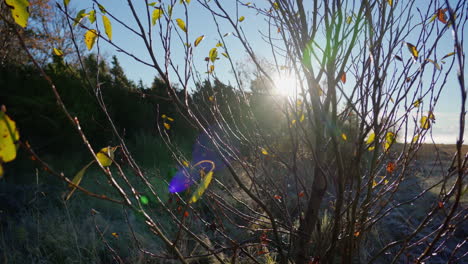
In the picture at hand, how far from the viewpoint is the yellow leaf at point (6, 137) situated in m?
0.52

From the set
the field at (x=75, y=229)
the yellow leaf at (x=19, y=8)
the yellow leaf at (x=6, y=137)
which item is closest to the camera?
the yellow leaf at (x=6, y=137)

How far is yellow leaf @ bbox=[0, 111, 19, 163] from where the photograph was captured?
521 millimetres

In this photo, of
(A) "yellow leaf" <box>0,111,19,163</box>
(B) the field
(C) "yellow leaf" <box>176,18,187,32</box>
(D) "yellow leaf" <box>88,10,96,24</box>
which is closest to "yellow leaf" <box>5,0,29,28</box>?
(A) "yellow leaf" <box>0,111,19,163</box>

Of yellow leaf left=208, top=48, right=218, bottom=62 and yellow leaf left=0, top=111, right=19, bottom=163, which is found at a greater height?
yellow leaf left=208, top=48, right=218, bottom=62

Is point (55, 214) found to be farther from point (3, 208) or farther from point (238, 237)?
point (238, 237)

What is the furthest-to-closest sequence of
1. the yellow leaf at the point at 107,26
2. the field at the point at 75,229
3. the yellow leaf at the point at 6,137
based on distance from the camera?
the field at the point at 75,229 < the yellow leaf at the point at 107,26 < the yellow leaf at the point at 6,137

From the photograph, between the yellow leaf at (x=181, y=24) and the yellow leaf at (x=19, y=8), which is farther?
the yellow leaf at (x=181, y=24)

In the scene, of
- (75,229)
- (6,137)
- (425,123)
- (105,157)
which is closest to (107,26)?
(105,157)

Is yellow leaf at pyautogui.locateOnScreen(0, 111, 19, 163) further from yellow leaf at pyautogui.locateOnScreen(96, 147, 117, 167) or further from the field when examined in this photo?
the field

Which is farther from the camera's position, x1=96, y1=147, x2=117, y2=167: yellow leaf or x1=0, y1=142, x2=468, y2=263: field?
x1=0, y1=142, x2=468, y2=263: field

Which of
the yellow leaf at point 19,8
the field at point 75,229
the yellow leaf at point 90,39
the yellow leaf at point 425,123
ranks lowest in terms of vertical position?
the field at point 75,229

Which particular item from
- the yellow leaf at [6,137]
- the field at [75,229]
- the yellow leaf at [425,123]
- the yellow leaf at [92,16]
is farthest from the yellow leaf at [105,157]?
the field at [75,229]

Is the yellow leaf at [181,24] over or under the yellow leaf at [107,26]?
over

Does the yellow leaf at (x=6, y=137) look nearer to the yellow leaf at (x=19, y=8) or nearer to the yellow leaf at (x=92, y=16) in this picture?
the yellow leaf at (x=19, y=8)
